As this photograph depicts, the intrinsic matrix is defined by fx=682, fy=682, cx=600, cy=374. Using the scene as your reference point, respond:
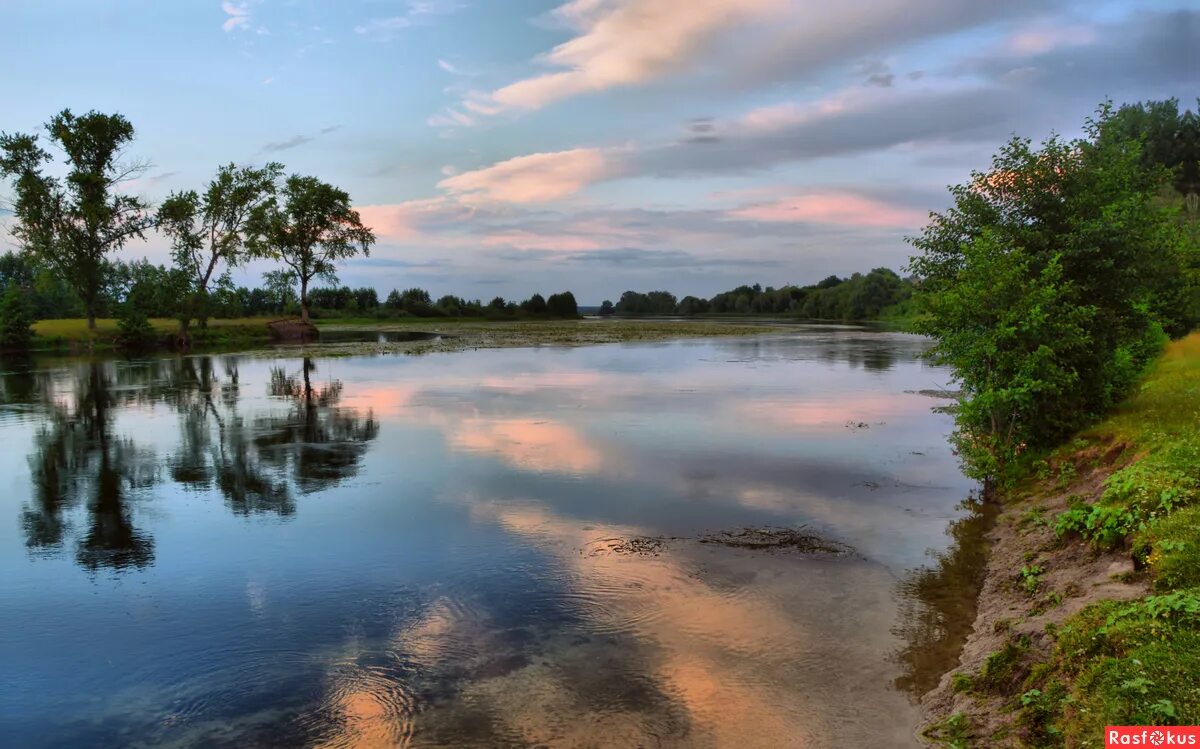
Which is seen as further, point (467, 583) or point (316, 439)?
point (316, 439)

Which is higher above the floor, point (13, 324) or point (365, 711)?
point (13, 324)

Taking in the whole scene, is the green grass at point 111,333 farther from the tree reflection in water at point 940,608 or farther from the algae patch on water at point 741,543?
the tree reflection in water at point 940,608

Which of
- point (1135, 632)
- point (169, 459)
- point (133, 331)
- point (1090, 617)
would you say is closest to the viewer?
point (1135, 632)

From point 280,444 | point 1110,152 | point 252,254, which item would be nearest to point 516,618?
point 280,444

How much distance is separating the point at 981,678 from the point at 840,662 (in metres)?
1.23

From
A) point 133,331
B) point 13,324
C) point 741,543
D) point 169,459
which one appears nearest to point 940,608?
point 741,543

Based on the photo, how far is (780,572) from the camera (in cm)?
889

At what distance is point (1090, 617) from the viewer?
590 cm

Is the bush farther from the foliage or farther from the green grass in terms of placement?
the foliage

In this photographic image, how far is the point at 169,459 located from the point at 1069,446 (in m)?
18.8

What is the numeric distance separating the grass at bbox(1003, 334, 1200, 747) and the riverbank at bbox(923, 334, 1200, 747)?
1 cm

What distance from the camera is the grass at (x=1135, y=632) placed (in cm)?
448

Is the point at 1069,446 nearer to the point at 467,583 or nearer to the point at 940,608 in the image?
the point at 940,608

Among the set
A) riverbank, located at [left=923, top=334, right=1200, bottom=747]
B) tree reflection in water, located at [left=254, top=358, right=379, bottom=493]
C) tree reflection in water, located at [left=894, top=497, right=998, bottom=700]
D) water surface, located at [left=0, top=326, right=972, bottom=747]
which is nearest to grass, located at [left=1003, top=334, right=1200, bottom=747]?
riverbank, located at [left=923, top=334, right=1200, bottom=747]
